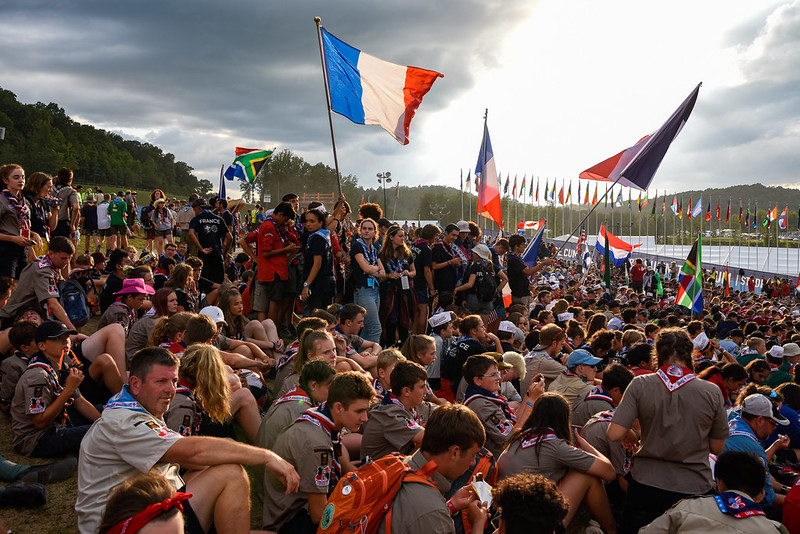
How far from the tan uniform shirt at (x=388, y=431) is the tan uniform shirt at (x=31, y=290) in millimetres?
4217

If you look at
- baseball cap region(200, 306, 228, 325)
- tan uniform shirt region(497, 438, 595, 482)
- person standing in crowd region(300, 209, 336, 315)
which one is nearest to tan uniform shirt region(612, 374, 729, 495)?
tan uniform shirt region(497, 438, 595, 482)

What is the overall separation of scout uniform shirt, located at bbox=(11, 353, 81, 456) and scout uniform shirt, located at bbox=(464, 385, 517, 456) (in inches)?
146

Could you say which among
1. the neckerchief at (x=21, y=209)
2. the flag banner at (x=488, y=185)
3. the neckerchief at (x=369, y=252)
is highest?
the flag banner at (x=488, y=185)

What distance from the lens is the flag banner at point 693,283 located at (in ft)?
54.5

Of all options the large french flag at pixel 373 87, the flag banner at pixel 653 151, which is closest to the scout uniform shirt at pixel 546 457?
the large french flag at pixel 373 87

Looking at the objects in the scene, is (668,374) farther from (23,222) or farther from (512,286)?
(23,222)

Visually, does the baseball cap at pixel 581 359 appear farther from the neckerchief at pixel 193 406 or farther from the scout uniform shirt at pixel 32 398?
the scout uniform shirt at pixel 32 398

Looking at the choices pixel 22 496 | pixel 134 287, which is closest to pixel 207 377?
pixel 22 496

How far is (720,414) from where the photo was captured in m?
4.55

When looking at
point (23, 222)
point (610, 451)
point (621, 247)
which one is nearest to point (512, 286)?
point (610, 451)

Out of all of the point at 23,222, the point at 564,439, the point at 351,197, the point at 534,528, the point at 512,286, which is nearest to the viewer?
the point at 534,528

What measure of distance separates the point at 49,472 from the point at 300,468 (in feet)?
7.93

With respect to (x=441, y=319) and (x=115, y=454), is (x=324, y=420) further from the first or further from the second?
(x=441, y=319)

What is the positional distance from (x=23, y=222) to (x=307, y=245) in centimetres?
382
